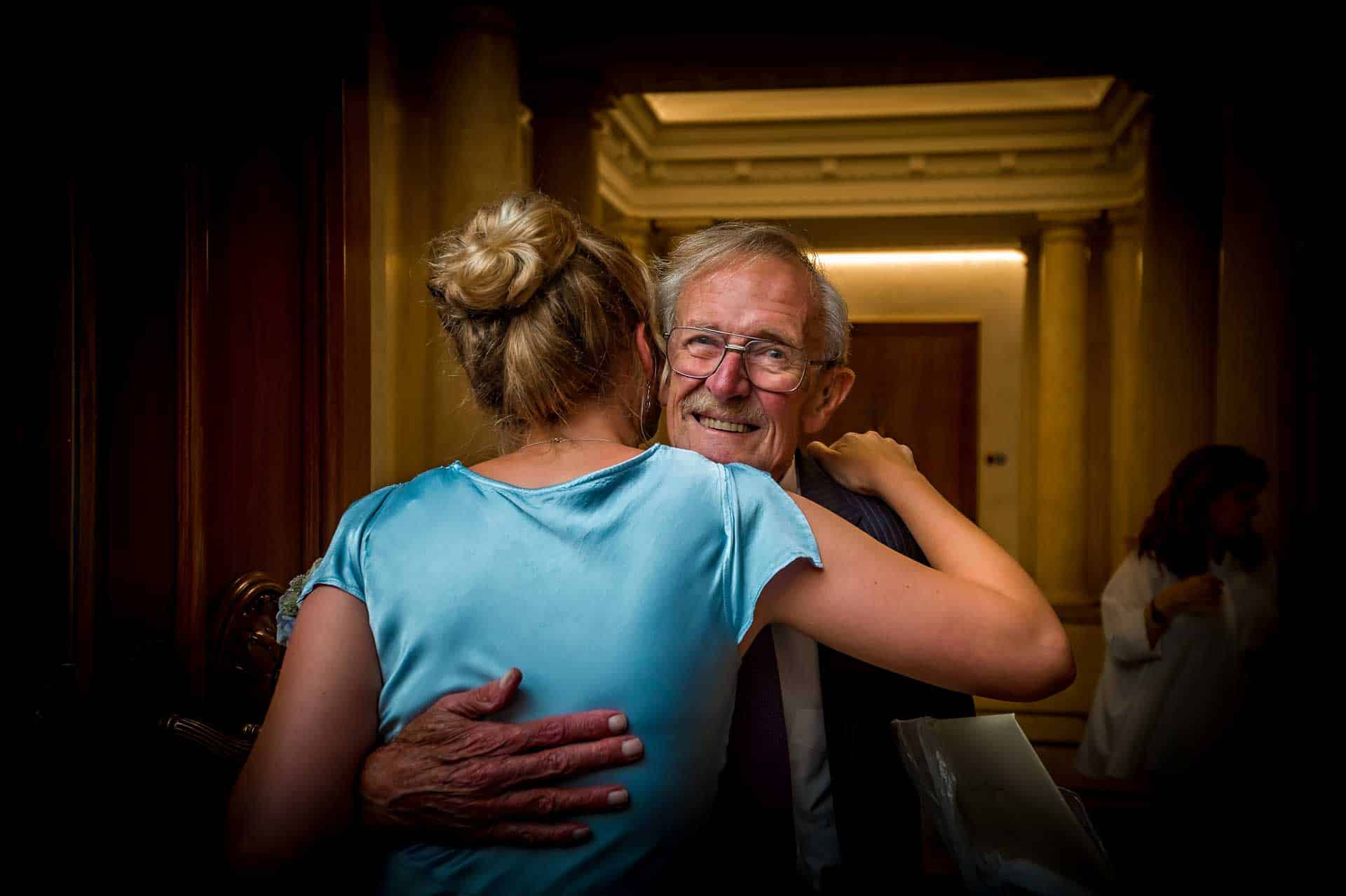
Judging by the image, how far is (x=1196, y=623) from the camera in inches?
152

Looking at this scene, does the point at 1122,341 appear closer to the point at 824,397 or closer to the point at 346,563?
the point at 824,397

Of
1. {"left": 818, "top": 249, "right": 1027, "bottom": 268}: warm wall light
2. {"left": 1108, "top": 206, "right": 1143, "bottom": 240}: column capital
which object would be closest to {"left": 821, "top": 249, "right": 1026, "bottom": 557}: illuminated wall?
→ {"left": 818, "top": 249, "right": 1027, "bottom": 268}: warm wall light

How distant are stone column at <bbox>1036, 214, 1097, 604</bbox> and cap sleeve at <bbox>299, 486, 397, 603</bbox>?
28.4ft

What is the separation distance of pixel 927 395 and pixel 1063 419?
5.33 ft

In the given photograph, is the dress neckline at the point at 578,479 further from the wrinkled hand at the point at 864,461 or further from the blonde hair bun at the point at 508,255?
the wrinkled hand at the point at 864,461

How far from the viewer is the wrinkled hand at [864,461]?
5.65 ft

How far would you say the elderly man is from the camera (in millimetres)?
1634

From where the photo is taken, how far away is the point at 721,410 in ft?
5.76

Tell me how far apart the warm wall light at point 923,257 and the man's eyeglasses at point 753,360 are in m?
8.85

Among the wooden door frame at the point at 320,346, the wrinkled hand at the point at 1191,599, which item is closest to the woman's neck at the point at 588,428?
the wooden door frame at the point at 320,346

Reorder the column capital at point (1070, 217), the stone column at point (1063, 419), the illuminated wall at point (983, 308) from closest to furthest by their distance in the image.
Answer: the column capital at point (1070, 217) → the stone column at point (1063, 419) → the illuminated wall at point (983, 308)

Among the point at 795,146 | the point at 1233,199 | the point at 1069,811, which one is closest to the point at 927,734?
the point at 1069,811

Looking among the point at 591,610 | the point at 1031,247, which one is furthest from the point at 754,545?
the point at 1031,247

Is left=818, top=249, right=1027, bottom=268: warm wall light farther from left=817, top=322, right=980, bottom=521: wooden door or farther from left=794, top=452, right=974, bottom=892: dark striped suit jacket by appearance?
left=794, top=452, right=974, bottom=892: dark striped suit jacket
